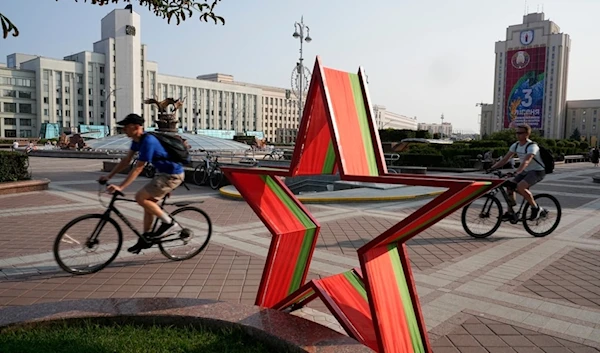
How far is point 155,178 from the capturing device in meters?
5.51

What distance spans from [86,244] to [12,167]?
29.3 ft

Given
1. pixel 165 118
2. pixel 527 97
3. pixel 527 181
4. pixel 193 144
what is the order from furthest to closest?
pixel 527 97
pixel 193 144
pixel 165 118
pixel 527 181

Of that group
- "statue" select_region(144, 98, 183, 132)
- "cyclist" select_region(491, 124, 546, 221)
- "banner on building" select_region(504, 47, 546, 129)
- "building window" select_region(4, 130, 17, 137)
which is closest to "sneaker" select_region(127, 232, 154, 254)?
"cyclist" select_region(491, 124, 546, 221)

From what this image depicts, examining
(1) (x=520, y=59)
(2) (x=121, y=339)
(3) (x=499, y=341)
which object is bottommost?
(3) (x=499, y=341)

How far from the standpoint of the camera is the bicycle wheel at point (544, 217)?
303 inches

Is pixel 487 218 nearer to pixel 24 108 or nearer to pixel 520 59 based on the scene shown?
pixel 24 108

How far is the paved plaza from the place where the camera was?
390 centimetres

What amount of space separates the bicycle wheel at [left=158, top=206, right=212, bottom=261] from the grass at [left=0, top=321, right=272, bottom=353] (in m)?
2.46

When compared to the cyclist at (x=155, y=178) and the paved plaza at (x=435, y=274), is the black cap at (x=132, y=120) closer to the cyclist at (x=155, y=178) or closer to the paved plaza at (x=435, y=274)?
the cyclist at (x=155, y=178)

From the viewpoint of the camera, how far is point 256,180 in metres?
3.74

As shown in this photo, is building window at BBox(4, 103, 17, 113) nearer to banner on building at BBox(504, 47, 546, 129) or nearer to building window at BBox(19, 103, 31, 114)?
building window at BBox(19, 103, 31, 114)

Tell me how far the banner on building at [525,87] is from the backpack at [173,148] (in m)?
109

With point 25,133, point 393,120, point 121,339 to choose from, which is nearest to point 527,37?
point 393,120

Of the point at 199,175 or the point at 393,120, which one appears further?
the point at 393,120
